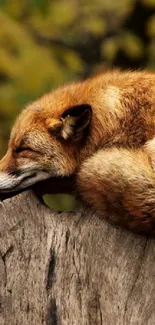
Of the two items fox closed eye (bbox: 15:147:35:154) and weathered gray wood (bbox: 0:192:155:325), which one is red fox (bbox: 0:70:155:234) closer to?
fox closed eye (bbox: 15:147:35:154)

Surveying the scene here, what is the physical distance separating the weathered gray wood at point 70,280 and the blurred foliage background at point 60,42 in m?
2.31

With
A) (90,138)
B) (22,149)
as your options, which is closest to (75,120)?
(90,138)

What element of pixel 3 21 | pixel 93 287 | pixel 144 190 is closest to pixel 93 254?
pixel 93 287

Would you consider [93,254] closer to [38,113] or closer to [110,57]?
[38,113]

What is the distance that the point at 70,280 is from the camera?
12.7 ft

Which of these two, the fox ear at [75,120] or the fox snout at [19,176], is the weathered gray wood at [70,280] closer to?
the fox snout at [19,176]

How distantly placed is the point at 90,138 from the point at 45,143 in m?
0.28

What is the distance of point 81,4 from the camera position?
9.77m

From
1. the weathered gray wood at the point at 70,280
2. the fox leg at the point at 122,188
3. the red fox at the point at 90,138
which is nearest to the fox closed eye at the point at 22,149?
the red fox at the point at 90,138

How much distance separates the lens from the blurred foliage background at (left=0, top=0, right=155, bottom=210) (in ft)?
25.0

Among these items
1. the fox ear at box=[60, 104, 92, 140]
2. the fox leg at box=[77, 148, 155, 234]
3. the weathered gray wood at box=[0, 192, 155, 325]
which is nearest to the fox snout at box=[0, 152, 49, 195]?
the fox ear at box=[60, 104, 92, 140]

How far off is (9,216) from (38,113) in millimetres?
980

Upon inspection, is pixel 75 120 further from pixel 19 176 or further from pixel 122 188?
pixel 122 188

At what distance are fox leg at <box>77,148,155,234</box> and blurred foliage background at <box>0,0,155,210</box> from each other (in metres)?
1.90
